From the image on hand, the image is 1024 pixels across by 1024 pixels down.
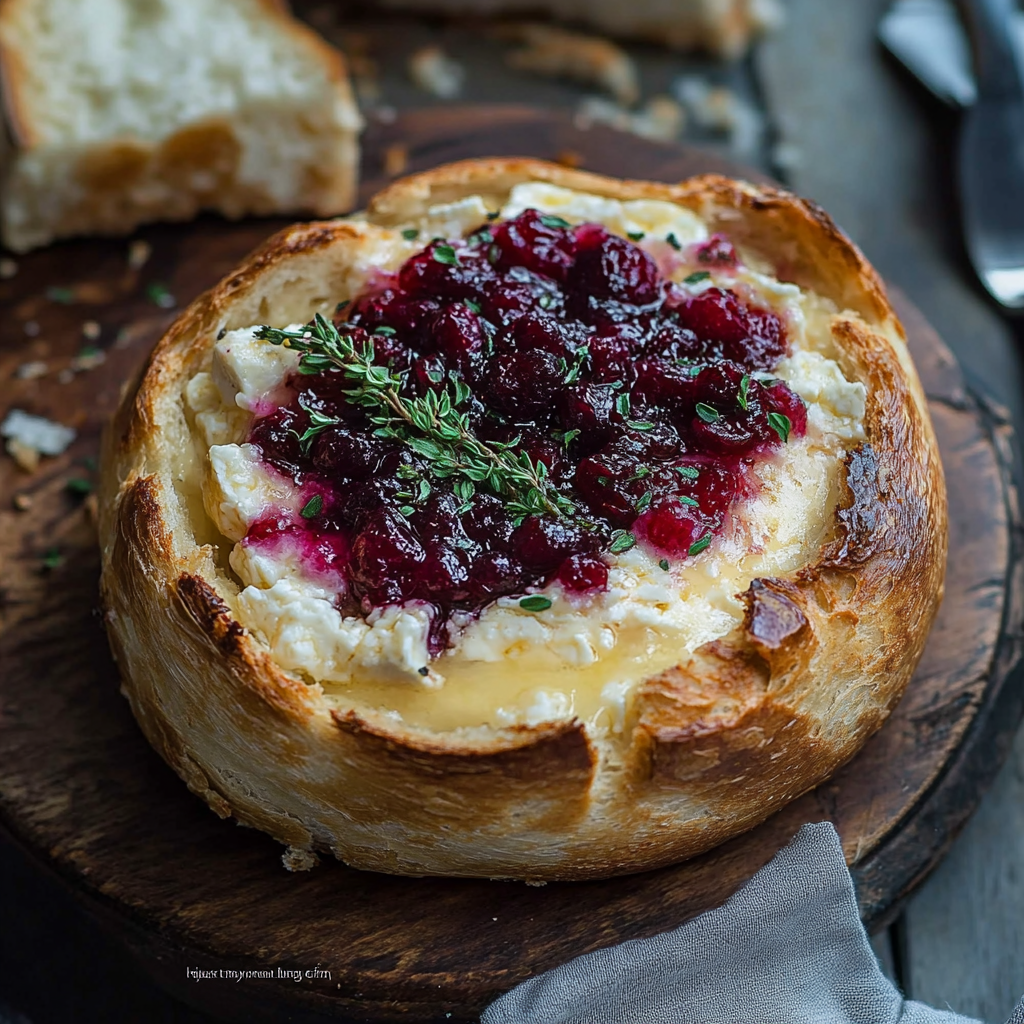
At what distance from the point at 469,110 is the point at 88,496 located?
6.23 feet

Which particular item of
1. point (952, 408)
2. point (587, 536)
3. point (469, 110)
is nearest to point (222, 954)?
point (587, 536)

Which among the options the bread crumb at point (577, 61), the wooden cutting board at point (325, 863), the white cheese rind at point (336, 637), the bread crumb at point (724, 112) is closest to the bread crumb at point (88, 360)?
the wooden cutting board at point (325, 863)

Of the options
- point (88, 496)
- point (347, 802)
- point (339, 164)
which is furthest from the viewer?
point (339, 164)

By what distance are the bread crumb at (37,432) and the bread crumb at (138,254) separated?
2.27ft

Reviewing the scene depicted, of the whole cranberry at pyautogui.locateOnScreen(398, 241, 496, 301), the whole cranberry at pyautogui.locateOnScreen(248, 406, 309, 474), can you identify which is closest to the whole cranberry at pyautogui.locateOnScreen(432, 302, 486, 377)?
the whole cranberry at pyautogui.locateOnScreen(398, 241, 496, 301)

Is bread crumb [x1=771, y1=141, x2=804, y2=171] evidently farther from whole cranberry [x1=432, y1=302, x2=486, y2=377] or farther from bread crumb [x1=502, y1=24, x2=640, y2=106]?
whole cranberry [x1=432, y1=302, x2=486, y2=377]

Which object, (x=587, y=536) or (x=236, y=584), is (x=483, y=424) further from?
(x=236, y=584)

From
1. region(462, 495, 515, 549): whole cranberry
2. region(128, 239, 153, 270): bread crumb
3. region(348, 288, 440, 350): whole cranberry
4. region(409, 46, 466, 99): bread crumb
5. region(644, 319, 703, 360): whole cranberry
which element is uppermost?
region(644, 319, 703, 360): whole cranberry

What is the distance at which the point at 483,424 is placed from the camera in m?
2.88

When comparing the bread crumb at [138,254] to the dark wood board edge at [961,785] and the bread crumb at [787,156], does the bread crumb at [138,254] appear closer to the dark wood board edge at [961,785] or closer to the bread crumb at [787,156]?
the bread crumb at [787,156]

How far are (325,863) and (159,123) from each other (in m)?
2.58

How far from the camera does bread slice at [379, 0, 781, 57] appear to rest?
518 centimetres

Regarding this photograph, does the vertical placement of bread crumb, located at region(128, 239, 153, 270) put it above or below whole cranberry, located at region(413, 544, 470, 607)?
below

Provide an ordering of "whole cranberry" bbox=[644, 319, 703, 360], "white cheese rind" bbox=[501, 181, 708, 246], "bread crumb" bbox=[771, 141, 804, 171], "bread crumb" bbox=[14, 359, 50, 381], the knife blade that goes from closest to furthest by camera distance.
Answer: "whole cranberry" bbox=[644, 319, 703, 360]
"white cheese rind" bbox=[501, 181, 708, 246]
"bread crumb" bbox=[14, 359, 50, 381]
the knife blade
"bread crumb" bbox=[771, 141, 804, 171]
